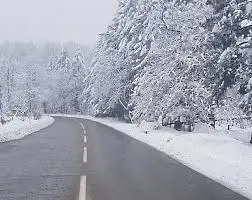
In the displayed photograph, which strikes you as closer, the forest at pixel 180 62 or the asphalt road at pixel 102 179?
the asphalt road at pixel 102 179

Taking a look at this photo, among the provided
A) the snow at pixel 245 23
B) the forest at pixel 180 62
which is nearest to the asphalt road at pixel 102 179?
the forest at pixel 180 62

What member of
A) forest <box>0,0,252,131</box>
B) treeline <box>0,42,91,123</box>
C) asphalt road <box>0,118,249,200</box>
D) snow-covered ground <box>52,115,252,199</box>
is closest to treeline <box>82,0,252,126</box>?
forest <box>0,0,252,131</box>

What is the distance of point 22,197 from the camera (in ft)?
27.8

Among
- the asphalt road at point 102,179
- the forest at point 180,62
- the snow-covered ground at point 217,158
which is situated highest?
the forest at point 180,62

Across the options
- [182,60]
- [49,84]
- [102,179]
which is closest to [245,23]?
[102,179]

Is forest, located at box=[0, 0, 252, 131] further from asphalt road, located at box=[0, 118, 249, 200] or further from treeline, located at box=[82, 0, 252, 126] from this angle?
asphalt road, located at box=[0, 118, 249, 200]

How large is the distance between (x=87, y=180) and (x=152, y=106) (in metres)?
19.2

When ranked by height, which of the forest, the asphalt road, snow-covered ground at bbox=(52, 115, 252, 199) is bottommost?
the asphalt road

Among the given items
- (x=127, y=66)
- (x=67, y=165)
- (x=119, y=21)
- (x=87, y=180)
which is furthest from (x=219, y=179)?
(x=119, y=21)

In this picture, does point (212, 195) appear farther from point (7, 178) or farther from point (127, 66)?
point (127, 66)

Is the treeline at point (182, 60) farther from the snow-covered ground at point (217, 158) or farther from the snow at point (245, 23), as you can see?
the snow-covered ground at point (217, 158)

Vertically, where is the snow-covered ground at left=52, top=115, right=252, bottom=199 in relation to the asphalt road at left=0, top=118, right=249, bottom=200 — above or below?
above

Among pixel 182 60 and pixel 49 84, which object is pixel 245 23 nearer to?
pixel 182 60

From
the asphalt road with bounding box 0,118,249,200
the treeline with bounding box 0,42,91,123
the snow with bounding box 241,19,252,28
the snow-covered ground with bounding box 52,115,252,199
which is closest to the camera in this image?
the asphalt road with bounding box 0,118,249,200
